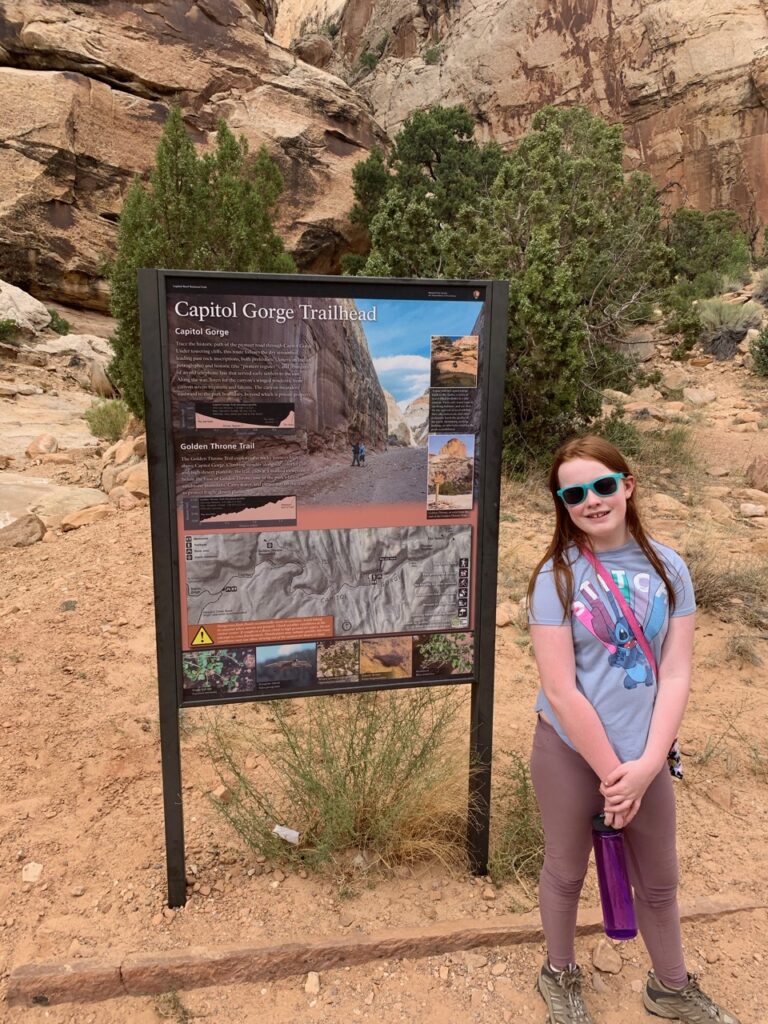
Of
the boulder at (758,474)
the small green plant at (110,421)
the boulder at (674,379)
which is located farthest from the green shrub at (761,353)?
the small green plant at (110,421)

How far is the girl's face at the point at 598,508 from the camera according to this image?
1.66 m

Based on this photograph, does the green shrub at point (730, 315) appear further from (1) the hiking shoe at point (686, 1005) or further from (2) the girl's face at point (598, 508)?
(1) the hiking shoe at point (686, 1005)

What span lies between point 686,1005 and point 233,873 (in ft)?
5.02

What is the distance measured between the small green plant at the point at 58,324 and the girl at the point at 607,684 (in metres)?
15.8

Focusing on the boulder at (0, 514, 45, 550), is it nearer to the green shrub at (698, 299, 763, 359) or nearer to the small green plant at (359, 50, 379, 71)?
the green shrub at (698, 299, 763, 359)

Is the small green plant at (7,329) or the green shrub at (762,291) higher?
the green shrub at (762,291)

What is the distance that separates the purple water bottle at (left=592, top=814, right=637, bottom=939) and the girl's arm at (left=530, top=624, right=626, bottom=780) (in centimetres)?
18

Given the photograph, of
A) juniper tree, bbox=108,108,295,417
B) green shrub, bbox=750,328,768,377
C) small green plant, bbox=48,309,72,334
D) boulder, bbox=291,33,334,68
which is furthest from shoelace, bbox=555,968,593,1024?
boulder, bbox=291,33,334,68

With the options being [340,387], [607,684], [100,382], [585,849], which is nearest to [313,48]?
[100,382]

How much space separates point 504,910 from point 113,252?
18325 millimetres

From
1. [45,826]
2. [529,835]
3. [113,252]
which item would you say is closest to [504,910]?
[529,835]

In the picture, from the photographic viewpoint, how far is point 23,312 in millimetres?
14008

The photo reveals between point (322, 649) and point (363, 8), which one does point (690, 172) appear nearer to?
point (363, 8)

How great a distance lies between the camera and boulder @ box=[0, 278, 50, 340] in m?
13.6
